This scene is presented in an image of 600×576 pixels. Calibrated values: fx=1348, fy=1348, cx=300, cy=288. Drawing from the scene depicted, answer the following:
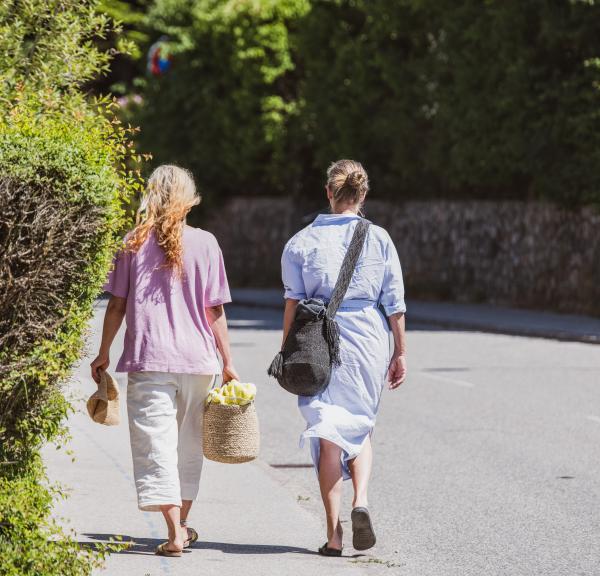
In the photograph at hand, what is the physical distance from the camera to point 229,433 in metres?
6.23

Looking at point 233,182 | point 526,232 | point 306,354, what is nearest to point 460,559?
point 306,354

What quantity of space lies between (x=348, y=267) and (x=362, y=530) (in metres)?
1.24

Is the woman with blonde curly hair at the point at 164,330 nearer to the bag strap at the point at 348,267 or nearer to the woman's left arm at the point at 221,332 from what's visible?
the woman's left arm at the point at 221,332

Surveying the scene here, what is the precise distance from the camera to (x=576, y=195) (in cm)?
2572

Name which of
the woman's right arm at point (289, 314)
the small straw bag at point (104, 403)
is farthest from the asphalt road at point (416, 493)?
the woman's right arm at point (289, 314)

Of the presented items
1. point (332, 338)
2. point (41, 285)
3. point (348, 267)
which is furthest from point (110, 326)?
point (41, 285)

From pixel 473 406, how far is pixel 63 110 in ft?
19.2

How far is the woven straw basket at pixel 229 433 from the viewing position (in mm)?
6219

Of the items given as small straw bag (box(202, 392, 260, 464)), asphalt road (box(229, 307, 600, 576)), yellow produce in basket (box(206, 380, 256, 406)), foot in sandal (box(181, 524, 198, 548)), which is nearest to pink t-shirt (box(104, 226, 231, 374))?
yellow produce in basket (box(206, 380, 256, 406))

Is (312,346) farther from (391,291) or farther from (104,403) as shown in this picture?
(104,403)

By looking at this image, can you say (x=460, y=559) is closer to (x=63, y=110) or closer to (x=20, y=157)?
(x=20, y=157)

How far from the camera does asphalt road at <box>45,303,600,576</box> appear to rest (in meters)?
6.40

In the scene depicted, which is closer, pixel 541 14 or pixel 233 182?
pixel 541 14

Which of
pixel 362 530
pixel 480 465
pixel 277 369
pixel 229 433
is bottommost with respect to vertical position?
pixel 480 465
